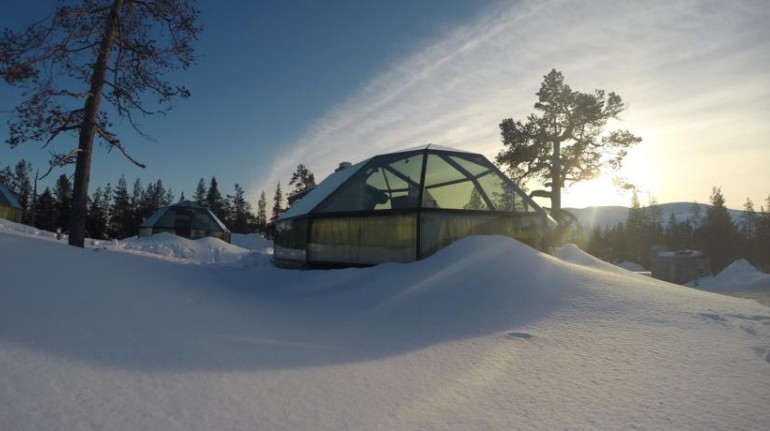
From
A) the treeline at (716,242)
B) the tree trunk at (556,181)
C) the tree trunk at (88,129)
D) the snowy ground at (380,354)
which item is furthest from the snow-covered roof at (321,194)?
the treeline at (716,242)

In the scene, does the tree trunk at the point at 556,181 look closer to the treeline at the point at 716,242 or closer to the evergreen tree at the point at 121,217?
the treeline at the point at 716,242

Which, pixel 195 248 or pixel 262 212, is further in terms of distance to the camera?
pixel 262 212

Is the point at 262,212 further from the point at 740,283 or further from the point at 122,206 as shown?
the point at 740,283

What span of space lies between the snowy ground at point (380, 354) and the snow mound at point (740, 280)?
550 inches

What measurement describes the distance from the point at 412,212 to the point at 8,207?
4066 cm

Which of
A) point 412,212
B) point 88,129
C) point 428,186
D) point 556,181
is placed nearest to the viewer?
point 412,212

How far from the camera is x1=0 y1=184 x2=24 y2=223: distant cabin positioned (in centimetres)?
3286

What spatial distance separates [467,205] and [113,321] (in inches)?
302

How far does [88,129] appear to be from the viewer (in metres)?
9.45

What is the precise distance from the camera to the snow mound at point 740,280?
15922mm

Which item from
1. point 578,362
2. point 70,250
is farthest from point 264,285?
point 578,362

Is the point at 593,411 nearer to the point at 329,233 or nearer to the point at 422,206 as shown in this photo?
the point at 422,206

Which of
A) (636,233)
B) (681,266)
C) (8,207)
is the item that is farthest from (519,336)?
(636,233)

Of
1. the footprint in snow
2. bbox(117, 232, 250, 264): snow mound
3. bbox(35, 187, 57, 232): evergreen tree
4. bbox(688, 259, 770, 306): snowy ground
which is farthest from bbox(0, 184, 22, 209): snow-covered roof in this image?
bbox(688, 259, 770, 306): snowy ground
